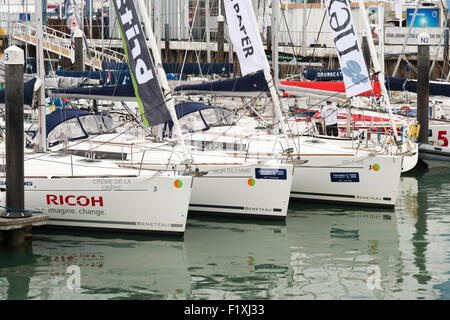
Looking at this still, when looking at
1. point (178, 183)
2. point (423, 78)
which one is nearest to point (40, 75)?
point (178, 183)

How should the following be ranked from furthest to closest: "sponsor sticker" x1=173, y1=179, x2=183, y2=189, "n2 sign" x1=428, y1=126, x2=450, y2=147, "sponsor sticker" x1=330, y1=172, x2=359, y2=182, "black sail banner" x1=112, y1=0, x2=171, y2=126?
1. "n2 sign" x1=428, y1=126, x2=450, y2=147
2. "sponsor sticker" x1=330, y1=172, x2=359, y2=182
3. "black sail banner" x1=112, y1=0, x2=171, y2=126
4. "sponsor sticker" x1=173, y1=179, x2=183, y2=189

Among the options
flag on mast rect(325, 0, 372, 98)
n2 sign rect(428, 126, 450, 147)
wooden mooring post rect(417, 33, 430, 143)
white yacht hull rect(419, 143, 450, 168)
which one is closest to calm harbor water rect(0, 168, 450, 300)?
flag on mast rect(325, 0, 372, 98)

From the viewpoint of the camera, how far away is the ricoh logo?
16281 millimetres

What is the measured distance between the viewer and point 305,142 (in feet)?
70.9

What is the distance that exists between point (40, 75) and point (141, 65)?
8.27 feet

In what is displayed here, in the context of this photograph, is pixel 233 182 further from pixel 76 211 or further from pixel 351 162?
pixel 76 211

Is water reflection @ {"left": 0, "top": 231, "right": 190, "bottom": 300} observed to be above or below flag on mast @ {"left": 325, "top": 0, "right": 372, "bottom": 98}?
below

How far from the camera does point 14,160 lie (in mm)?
14508

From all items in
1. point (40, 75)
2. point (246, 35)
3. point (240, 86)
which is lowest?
point (240, 86)

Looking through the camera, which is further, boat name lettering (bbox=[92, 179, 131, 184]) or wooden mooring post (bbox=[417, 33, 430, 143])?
wooden mooring post (bbox=[417, 33, 430, 143])

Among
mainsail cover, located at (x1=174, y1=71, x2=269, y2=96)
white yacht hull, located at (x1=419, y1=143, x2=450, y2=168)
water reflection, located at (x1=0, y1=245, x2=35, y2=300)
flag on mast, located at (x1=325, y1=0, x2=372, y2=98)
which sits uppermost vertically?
flag on mast, located at (x1=325, y1=0, x2=372, y2=98)

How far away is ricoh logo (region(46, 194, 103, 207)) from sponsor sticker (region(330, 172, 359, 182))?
6.41 m

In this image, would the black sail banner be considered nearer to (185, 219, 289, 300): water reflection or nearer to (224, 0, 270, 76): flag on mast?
(185, 219, 289, 300): water reflection
